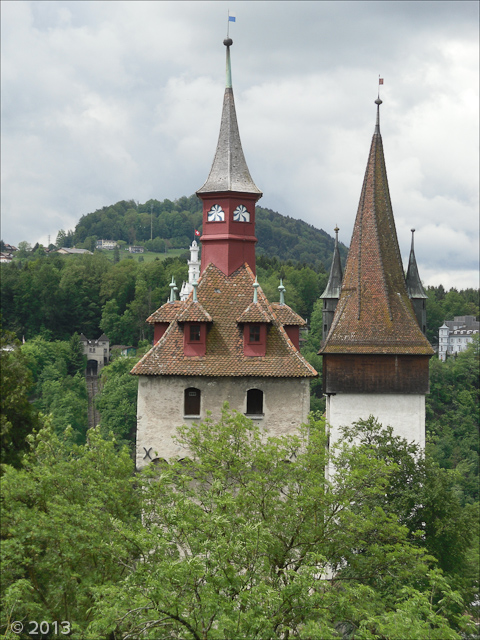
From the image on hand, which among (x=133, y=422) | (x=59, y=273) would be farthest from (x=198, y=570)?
(x=59, y=273)

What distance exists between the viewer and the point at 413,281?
43562 millimetres

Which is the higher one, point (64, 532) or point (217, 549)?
point (217, 549)

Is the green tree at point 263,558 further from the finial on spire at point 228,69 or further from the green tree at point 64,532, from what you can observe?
the finial on spire at point 228,69

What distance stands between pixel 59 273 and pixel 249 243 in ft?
393

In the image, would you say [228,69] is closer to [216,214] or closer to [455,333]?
[216,214]

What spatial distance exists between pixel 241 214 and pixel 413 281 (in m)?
14.7

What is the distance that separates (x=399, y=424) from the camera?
1500 inches

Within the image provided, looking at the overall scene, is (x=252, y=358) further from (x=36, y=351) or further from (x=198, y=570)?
(x=36, y=351)

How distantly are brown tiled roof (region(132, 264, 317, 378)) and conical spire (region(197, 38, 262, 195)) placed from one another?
2.85m

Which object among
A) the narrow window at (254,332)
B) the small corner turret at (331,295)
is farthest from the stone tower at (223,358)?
the small corner turret at (331,295)

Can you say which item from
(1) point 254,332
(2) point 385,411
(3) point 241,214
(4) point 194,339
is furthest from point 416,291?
(4) point 194,339

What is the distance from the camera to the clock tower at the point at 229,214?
30938 mm

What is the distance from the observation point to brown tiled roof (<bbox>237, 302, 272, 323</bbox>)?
28828 mm

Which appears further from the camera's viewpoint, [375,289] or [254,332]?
[375,289]
